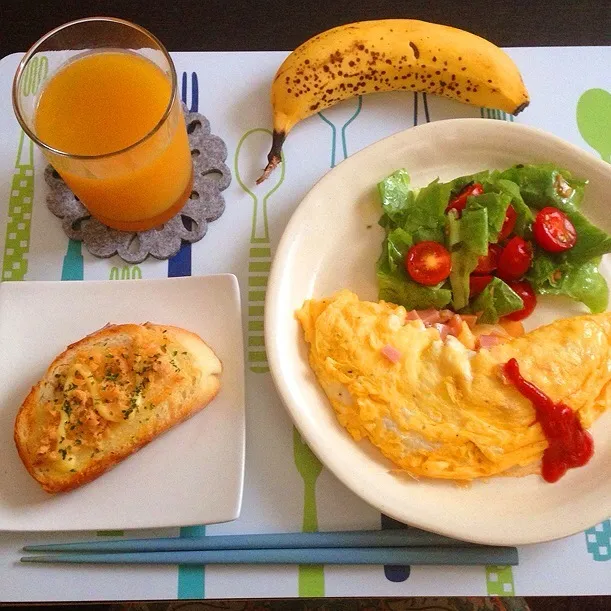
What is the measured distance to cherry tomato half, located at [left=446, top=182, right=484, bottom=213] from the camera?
186cm

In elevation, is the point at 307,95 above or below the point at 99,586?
above

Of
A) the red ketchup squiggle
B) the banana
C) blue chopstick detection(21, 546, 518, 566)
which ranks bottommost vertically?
blue chopstick detection(21, 546, 518, 566)

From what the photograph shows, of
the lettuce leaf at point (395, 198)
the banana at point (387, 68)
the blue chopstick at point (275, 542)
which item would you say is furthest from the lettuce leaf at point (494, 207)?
the blue chopstick at point (275, 542)

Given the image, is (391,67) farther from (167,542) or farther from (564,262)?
(167,542)

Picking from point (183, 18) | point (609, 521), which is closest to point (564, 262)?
point (609, 521)

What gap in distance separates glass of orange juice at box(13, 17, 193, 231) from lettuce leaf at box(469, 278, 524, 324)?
973 millimetres

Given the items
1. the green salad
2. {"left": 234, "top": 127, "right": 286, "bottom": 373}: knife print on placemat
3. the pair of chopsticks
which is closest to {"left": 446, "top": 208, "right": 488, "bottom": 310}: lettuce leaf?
the green salad

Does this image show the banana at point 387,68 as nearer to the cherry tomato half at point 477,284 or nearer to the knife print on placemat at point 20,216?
the cherry tomato half at point 477,284

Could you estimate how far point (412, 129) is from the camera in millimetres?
1900

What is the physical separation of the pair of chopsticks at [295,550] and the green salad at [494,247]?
0.65 metres

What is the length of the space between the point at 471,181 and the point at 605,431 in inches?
32.3

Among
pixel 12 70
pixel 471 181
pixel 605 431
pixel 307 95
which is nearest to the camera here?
pixel 605 431

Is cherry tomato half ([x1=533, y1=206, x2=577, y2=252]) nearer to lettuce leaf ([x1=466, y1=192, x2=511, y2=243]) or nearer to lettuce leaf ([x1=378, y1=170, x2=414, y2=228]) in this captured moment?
lettuce leaf ([x1=466, y1=192, x2=511, y2=243])

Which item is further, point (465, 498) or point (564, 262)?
point (564, 262)
